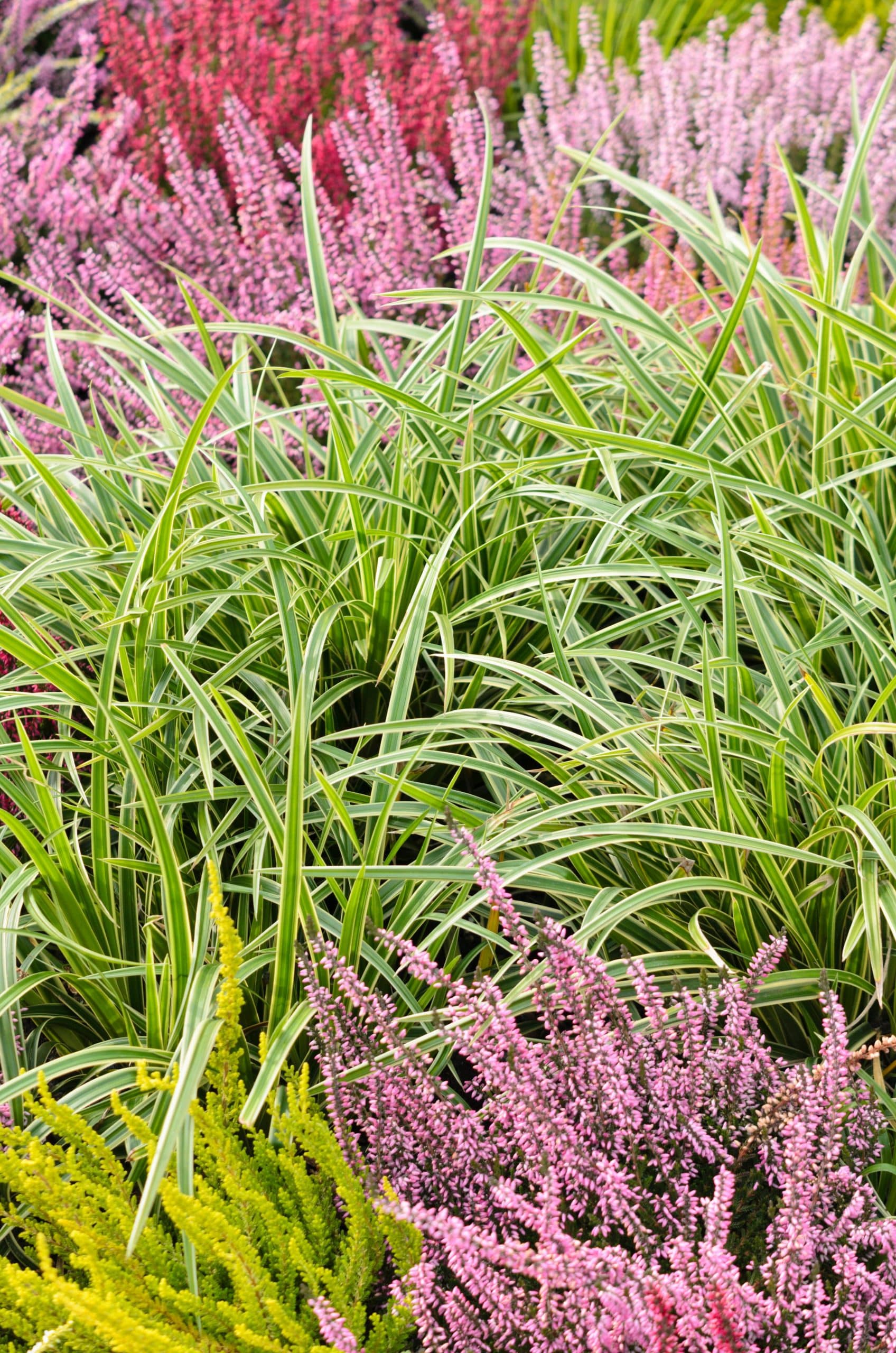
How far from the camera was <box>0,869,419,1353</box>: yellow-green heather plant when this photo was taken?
1059 mm

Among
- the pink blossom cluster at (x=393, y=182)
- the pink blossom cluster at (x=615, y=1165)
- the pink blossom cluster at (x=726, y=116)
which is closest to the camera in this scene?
the pink blossom cluster at (x=615, y=1165)

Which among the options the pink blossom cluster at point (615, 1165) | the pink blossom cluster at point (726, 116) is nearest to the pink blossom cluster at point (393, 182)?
the pink blossom cluster at point (726, 116)

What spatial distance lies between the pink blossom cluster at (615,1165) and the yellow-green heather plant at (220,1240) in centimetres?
6

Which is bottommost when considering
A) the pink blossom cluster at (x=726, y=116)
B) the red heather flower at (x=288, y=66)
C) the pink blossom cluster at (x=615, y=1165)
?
the pink blossom cluster at (x=615, y=1165)

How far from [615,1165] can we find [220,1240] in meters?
0.40

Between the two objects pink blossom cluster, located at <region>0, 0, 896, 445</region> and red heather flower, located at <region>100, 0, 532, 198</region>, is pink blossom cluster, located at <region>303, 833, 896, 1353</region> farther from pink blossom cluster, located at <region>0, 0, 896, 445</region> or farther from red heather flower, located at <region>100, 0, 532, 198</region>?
red heather flower, located at <region>100, 0, 532, 198</region>

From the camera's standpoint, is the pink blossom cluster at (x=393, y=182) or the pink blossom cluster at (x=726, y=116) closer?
the pink blossom cluster at (x=393, y=182)

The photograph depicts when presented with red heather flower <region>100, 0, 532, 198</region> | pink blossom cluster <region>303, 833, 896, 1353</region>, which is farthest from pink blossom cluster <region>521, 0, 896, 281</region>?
pink blossom cluster <region>303, 833, 896, 1353</region>

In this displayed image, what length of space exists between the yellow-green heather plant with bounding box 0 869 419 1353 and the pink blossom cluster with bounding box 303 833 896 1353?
64 millimetres

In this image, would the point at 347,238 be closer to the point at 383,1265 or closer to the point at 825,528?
the point at 825,528

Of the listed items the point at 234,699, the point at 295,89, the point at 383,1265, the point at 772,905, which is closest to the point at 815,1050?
the point at 772,905

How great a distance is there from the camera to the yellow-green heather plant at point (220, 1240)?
1.06m

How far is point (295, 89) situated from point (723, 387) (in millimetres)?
2133

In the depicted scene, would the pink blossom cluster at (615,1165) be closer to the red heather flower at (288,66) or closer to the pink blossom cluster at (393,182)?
the pink blossom cluster at (393,182)
